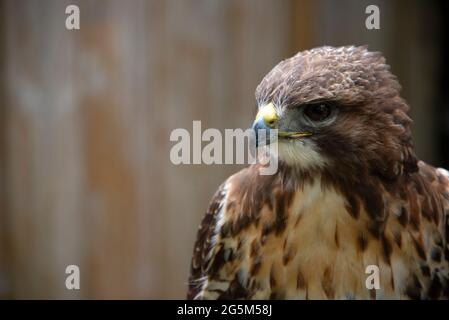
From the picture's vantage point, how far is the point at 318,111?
1.36 metres

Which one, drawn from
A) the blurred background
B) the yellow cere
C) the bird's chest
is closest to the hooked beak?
the yellow cere

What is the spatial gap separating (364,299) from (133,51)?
145cm

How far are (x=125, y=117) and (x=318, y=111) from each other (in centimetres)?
132

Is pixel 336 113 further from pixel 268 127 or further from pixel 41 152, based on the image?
pixel 41 152

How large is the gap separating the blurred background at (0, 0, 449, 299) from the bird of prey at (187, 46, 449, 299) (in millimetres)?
926

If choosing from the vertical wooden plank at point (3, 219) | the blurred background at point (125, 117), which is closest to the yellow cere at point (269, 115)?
the blurred background at point (125, 117)

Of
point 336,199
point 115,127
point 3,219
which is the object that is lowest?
point 3,219

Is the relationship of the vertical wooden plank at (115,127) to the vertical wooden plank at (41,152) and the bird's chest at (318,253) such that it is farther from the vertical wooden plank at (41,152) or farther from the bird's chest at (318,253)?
the bird's chest at (318,253)

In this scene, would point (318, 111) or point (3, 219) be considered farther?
point (3, 219)

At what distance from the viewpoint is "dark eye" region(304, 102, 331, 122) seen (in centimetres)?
135

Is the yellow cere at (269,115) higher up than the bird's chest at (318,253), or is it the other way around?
the yellow cere at (269,115)

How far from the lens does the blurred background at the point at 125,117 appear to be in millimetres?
2461

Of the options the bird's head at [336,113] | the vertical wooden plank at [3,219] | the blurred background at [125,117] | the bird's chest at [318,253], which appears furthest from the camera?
the vertical wooden plank at [3,219]

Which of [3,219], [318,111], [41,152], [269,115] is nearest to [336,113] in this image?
[318,111]
